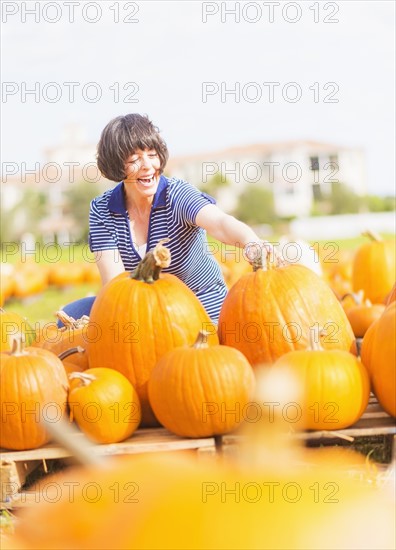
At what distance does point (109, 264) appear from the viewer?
11.6 ft

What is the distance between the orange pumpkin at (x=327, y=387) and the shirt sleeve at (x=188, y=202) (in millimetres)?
866

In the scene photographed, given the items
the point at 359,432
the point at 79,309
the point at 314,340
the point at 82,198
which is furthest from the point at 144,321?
the point at 82,198

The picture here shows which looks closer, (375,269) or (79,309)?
(79,309)

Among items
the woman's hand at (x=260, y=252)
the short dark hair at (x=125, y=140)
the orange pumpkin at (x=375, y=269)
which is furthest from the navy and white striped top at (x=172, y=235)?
the orange pumpkin at (x=375, y=269)

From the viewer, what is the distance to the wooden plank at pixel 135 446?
2.55 metres

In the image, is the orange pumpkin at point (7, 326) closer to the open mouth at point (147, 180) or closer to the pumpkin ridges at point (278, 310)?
the open mouth at point (147, 180)

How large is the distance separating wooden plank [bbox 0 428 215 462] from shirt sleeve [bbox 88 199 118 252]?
1.05 meters

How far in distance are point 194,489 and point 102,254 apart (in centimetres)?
309

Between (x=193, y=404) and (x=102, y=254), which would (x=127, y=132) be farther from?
(x=193, y=404)

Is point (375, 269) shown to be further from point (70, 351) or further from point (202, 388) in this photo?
point (202, 388)

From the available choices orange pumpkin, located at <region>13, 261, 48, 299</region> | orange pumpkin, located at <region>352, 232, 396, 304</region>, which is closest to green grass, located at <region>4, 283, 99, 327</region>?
orange pumpkin, located at <region>13, 261, 48, 299</region>

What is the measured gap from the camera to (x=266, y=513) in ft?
1.67

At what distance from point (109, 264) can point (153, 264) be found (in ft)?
2.63

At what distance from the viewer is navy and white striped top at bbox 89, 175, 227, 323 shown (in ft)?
11.3
